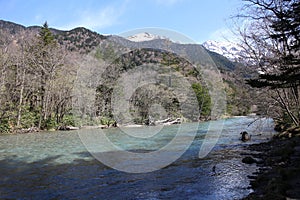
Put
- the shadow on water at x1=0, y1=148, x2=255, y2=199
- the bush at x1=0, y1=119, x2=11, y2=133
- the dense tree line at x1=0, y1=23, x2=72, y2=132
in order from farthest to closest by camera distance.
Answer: the dense tree line at x1=0, y1=23, x2=72, y2=132 < the bush at x1=0, y1=119, x2=11, y2=133 < the shadow on water at x1=0, y1=148, x2=255, y2=199

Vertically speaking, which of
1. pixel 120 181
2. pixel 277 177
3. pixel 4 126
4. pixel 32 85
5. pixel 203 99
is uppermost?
pixel 32 85

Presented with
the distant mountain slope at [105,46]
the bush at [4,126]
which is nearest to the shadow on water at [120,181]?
the bush at [4,126]

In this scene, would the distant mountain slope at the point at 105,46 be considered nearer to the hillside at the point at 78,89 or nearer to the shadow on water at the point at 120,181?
the hillside at the point at 78,89

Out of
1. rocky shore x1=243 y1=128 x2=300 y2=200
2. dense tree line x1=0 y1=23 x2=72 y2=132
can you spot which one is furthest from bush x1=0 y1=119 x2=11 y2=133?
rocky shore x1=243 y1=128 x2=300 y2=200

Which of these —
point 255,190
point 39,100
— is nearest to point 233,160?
point 255,190

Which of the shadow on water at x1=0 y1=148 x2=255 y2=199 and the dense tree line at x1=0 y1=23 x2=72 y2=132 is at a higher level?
the dense tree line at x1=0 y1=23 x2=72 y2=132

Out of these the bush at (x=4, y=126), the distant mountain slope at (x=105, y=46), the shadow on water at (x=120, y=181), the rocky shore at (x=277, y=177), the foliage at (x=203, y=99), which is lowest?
the shadow on water at (x=120, y=181)

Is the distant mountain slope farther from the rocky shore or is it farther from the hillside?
the rocky shore

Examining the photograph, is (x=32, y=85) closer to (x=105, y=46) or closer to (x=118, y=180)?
(x=118, y=180)

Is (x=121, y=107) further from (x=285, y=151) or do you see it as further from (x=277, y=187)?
(x=277, y=187)

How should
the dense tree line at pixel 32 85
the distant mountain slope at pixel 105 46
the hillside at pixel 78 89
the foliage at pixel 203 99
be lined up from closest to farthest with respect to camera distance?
the dense tree line at pixel 32 85 → the hillside at pixel 78 89 → the distant mountain slope at pixel 105 46 → the foliage at pixel 203 99

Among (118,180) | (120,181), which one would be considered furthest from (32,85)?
(120,181)

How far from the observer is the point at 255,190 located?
6.50 metres

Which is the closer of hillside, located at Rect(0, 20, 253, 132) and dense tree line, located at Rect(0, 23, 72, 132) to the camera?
dense tree line, located at Rect(0, 23, 72, 132)
